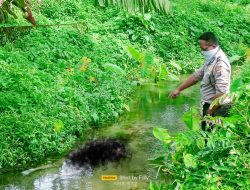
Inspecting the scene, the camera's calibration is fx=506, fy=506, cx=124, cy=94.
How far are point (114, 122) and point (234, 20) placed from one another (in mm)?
9443

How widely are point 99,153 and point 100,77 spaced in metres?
2.78

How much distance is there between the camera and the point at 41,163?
264 inches

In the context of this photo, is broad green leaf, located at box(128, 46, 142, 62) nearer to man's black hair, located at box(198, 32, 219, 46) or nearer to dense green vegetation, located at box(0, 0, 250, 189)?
dense green vegetation, located at box(0, 0, 250, 189)

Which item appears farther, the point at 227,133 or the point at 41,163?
the point at 41,163

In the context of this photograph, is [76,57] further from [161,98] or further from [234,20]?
[234,20]

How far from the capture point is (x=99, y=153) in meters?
7.11

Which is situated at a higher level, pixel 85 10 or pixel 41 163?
pixel 85 10

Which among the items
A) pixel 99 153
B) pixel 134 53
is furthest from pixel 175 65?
pixel 99 153

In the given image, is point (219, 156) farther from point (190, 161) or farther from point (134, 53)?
point (134, 53)

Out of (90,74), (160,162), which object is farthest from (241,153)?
(90,74)

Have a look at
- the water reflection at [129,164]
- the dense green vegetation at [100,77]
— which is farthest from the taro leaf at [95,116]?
the water reflection at [129,164]

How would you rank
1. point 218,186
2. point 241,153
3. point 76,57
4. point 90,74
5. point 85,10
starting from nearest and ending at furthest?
point 218,186
point 241,153
point 90,74
point 76,57
point 85,10

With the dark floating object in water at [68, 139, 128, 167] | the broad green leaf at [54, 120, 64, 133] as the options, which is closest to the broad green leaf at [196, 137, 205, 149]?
the dark floating object in water at [68, 139, 128, 167]

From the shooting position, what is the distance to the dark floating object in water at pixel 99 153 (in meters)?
6.82
